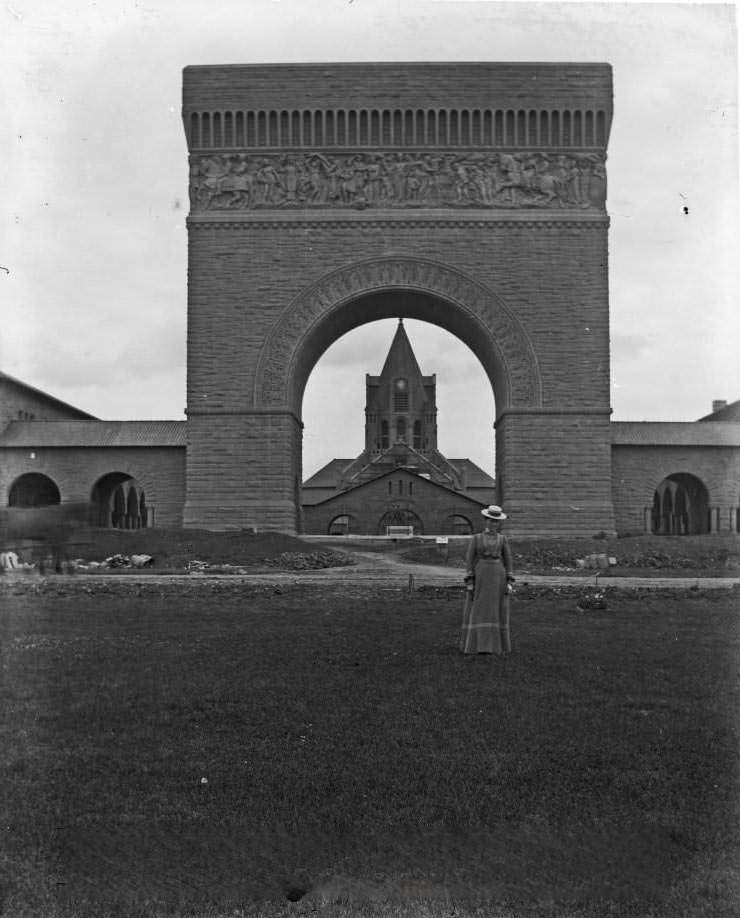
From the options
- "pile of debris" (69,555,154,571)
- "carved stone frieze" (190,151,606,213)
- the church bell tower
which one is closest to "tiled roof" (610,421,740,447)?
"carved stone frieze" (190,151,606,213)

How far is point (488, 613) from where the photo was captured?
916cm

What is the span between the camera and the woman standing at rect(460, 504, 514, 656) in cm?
914

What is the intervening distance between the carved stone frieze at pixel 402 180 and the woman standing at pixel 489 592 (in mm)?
23065

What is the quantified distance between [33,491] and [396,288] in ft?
59.4

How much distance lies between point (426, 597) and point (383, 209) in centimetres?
1880

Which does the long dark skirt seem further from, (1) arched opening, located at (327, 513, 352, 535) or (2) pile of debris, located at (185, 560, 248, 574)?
(1) arched opening, located at (327, 513, 352, 535)

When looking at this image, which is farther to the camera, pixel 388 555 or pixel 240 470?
pixel 240 470

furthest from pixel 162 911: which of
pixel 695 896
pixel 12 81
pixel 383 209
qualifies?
pixel 383 209

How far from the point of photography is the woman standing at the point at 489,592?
9141mm

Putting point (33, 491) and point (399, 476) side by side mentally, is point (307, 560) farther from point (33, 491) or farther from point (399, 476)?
point (399, 476)

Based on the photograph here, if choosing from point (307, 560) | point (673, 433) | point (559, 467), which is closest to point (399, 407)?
point (673, 433)

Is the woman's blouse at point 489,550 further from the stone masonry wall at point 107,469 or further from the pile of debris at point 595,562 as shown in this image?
the stone masonry wall at point 107,469

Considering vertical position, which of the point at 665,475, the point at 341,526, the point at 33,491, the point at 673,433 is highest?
the point at 673,433

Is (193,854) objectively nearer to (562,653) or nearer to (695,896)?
(695,896)
